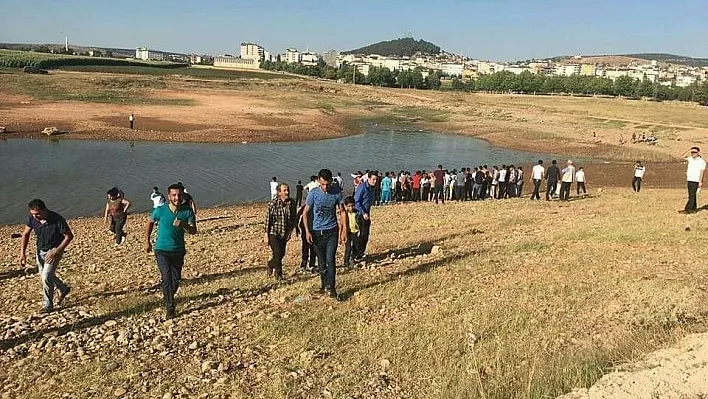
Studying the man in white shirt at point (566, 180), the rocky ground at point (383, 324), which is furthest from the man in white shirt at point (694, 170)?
the man in white shirt at point (566, 180)

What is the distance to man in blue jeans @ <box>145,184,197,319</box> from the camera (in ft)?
26.8

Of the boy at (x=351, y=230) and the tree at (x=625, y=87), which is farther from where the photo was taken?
the tree at (x=625, y=87)

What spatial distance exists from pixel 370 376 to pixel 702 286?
5.77m

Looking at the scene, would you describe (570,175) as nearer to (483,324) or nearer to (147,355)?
(483,324)

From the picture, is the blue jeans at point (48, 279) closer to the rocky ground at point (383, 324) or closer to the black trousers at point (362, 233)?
the rocky ground at point (383, 324)

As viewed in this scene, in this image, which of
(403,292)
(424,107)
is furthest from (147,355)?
(424,107)

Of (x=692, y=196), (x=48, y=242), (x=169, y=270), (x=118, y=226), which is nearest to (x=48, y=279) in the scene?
(x=48, y=242)

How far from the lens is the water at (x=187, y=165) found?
2670 centimetres

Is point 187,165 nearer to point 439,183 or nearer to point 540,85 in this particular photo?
point 439,183

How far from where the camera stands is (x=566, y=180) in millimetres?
21125

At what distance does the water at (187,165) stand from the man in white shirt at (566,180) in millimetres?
12244

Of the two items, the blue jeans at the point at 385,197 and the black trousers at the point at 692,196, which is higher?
the black trousers at the point at 692,196

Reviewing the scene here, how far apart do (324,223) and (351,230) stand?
209cm

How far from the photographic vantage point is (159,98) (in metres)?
75.9
